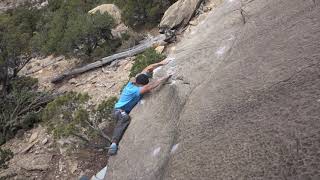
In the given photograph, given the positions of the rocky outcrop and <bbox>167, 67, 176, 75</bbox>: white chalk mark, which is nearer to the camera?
<bbox>167, 67, 176, 75</bbox>: white chalk mark

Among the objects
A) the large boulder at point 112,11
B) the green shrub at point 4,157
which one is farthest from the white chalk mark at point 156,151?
the large boulder at point 112,11

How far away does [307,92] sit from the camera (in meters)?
4.52

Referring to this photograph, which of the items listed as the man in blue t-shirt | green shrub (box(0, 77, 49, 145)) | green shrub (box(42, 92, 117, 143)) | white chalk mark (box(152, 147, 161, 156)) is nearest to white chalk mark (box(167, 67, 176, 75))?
the man in blue t-shirt

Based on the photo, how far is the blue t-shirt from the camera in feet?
25.1

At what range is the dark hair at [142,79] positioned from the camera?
24.8 ft

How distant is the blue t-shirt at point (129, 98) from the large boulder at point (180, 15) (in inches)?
236

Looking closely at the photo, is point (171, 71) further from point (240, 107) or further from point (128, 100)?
point (240, 107)

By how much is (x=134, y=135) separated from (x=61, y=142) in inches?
147

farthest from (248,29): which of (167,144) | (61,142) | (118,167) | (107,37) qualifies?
(107,37)

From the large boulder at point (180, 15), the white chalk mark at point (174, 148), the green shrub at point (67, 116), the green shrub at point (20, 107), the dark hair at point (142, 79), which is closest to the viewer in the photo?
the white chalk mark at point (174, 148)

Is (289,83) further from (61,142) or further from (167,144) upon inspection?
(61,142)

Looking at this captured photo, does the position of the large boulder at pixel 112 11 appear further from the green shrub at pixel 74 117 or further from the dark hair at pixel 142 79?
the dark hair at pixel 142 79

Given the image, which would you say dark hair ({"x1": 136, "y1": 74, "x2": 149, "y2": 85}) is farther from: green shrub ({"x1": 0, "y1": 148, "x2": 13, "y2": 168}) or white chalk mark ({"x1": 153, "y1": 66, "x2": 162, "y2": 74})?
green shrub ({"x1": 0, "y1": 148, "x2": 13, "y2": 168})

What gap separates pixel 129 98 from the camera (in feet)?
25.6
